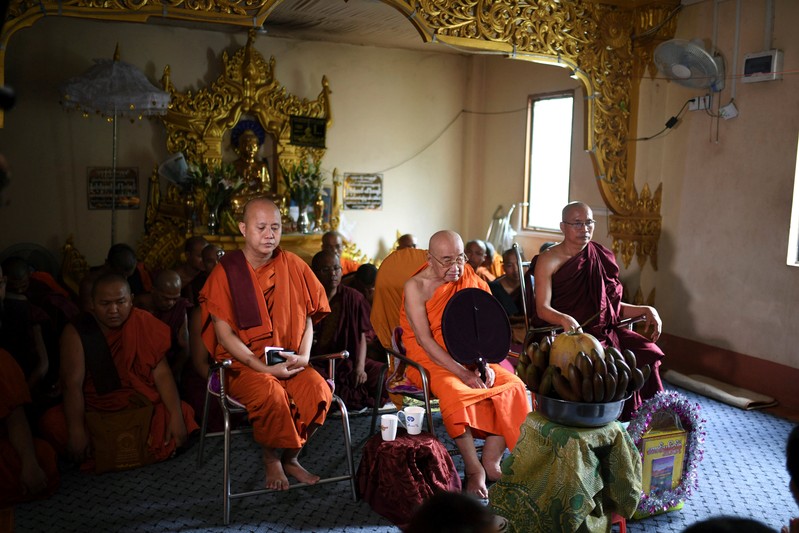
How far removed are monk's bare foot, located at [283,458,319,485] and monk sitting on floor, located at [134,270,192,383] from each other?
1432 mm

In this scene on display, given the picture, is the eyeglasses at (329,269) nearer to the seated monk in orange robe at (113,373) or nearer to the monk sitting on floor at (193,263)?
the seated monk in orange robe at (113,373)

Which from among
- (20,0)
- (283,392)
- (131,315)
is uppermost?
(20,0)

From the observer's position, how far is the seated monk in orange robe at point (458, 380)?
407 centimetres

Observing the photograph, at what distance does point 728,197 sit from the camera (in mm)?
6426

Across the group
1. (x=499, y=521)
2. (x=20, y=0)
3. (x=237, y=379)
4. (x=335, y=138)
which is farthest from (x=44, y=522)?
(x=335, y=138)

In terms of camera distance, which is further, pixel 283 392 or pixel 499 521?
pixel 283 392

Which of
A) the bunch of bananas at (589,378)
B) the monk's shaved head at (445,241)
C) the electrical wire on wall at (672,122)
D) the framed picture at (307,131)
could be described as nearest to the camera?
the bunch of bananas at (589,378)

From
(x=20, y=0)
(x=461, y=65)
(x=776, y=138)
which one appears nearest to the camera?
(x=20, y=0)

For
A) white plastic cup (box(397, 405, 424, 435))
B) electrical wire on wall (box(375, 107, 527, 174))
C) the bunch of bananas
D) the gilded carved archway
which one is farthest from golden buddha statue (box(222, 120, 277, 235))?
the bunch of bananas

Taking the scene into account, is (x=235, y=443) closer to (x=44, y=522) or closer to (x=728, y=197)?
(x=44, y=522)

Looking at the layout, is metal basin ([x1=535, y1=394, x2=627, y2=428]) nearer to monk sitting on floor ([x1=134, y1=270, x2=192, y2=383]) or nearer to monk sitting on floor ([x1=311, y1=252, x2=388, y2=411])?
monk sitting on floor ([x1=311, y1=252, x2=388, y2=411])

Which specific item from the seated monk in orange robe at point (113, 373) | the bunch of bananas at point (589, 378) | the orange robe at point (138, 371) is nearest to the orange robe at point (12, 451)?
the seated monk in orange robe at point (113, 373)

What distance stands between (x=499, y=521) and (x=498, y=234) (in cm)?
669

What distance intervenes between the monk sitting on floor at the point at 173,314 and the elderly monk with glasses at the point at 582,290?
2.60m
